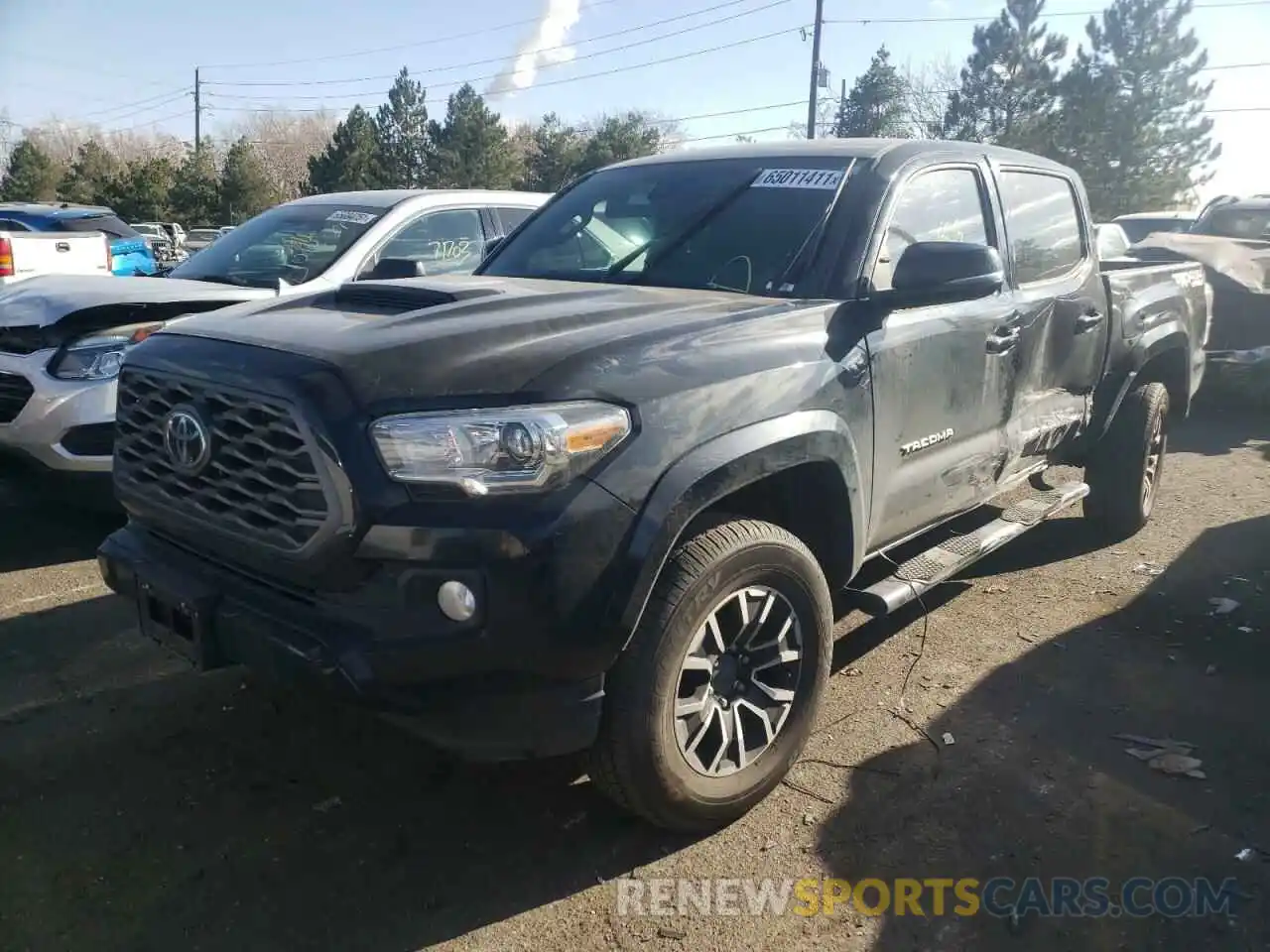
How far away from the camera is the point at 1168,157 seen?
3828 cm

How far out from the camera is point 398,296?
10.4ft

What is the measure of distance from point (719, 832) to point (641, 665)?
75cm

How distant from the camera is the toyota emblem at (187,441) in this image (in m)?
2.67

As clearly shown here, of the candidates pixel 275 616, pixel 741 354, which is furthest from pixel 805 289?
pixel 275 616

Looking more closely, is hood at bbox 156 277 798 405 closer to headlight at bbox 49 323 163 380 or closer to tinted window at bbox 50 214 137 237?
headlight at bbox 49 323 163 380

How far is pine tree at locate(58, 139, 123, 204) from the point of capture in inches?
1601

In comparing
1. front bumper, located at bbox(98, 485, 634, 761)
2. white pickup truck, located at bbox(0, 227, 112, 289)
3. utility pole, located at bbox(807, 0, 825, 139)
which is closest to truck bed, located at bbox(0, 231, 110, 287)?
white pickup truck, located at bbox(0, 227, 112, 289)

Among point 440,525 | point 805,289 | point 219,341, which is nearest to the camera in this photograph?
point 440,525

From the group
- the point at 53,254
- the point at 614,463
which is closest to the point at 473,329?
the point at 614,463

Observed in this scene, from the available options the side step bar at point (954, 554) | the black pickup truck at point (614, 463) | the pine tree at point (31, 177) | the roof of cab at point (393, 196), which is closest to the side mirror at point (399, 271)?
the black pickup truck at point (614, 463)

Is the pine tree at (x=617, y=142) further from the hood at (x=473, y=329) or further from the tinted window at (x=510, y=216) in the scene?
the hood at (x=473, y=329)

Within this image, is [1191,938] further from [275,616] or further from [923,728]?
[275,616]

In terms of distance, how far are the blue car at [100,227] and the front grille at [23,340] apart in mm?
11792

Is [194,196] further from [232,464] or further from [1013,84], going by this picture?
[232,464]
